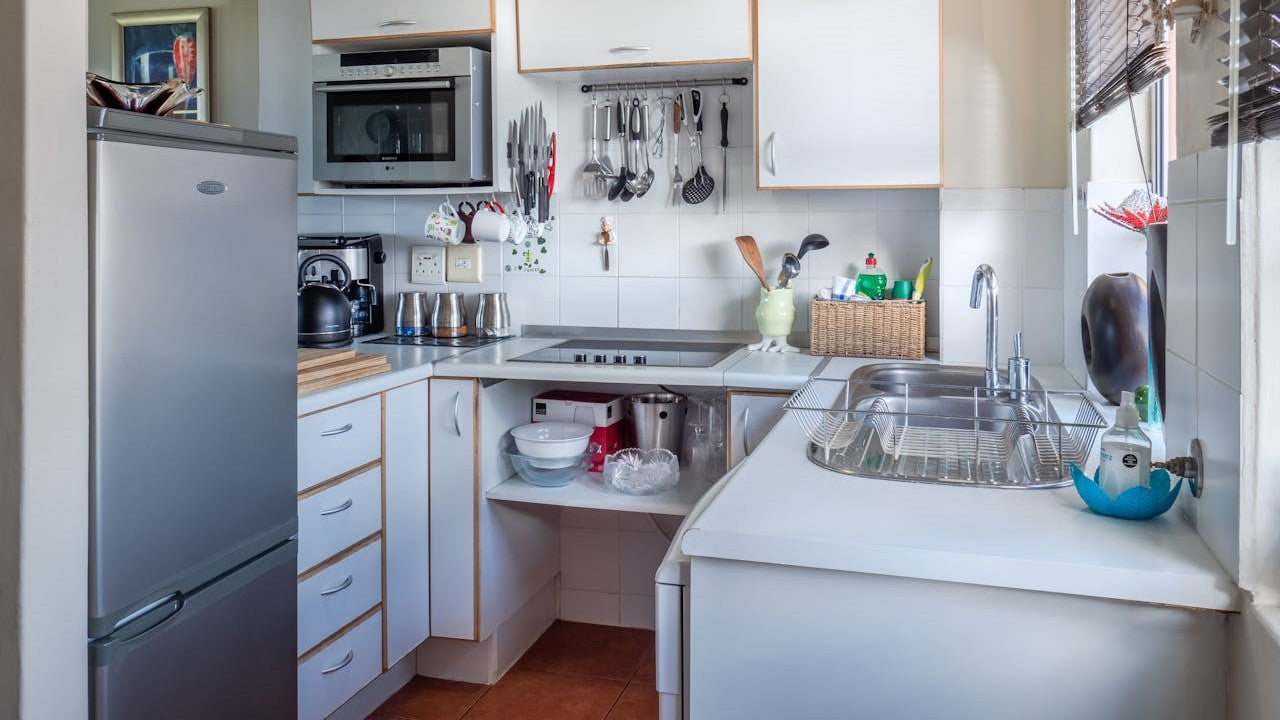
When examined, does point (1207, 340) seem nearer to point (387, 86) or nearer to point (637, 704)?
point (637, 704)

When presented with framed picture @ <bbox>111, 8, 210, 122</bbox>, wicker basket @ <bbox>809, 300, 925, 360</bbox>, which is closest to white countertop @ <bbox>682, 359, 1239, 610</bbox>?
wicker basket @ <bbox>809, 300, 925, 360</bbox>

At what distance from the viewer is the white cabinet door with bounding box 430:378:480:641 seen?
2703 mm

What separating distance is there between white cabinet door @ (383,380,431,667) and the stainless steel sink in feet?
3.32

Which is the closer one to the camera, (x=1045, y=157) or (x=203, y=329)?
(x=203, y=329)

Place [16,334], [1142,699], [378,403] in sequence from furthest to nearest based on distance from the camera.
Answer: [378,403] → [16,334] → [1142,699]

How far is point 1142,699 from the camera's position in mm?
1159

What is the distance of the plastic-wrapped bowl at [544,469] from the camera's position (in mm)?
2785

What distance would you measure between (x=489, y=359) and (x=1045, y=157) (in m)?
1.55

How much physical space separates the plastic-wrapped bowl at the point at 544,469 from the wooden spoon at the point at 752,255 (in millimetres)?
707

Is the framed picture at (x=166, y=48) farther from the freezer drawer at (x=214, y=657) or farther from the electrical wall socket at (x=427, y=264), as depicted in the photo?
the freezer drawer at (x=214, y=657)

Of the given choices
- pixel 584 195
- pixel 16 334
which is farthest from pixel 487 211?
pixel 16 334

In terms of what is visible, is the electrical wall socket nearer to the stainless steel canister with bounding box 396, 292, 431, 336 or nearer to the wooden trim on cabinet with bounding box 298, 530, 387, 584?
the stainless steel canister with bounding box 396, 292, 431, 336

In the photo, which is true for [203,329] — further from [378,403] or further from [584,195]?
[584,195]

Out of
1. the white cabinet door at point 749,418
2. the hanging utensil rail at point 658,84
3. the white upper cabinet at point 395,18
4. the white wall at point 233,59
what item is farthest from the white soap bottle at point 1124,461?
the white wall at point 233,59
